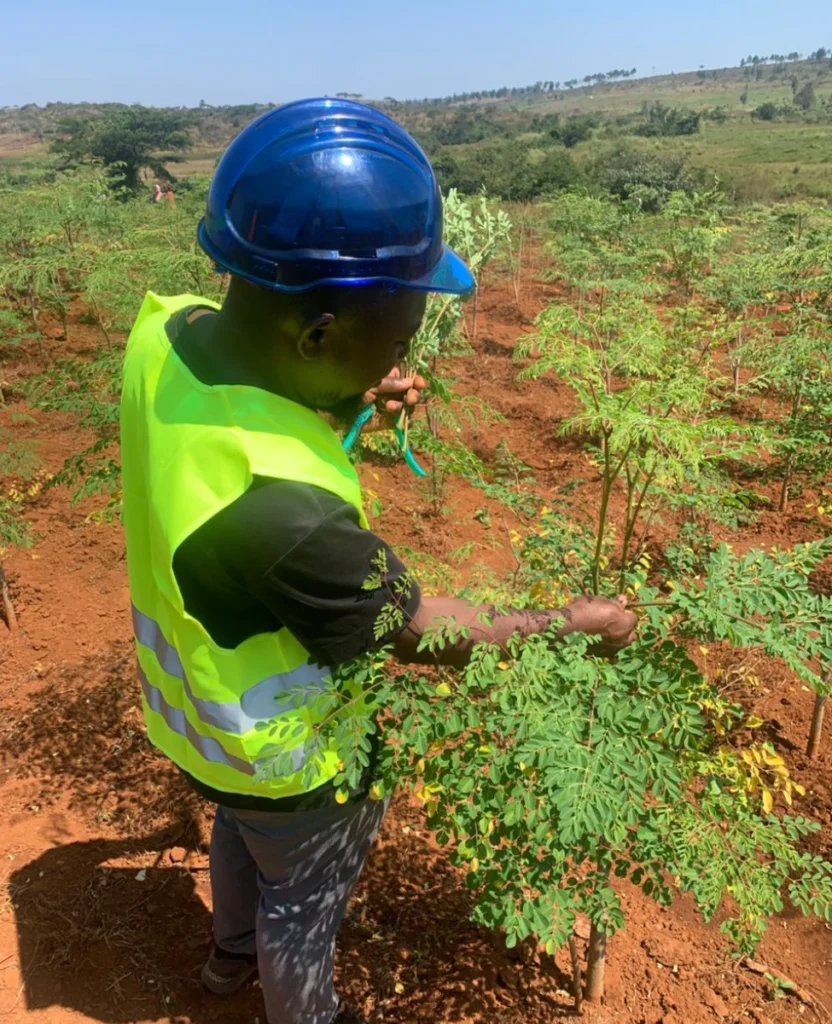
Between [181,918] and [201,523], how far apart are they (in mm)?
1902

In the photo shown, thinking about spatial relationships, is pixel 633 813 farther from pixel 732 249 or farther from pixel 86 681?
pixel 732 249

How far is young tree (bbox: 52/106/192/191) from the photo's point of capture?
36525mm

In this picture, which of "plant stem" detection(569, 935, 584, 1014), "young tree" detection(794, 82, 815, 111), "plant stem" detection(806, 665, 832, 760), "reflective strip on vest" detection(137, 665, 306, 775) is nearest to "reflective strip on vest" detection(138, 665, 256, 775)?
"reflective strip on vest" detection(137, 665, 306, 775)

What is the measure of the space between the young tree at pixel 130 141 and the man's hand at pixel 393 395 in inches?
1354

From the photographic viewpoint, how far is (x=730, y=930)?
164 cm

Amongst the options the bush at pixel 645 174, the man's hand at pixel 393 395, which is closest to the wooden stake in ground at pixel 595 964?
the man's hand at pixel 393 395

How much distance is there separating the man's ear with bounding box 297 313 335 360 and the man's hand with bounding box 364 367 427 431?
1.05 ft

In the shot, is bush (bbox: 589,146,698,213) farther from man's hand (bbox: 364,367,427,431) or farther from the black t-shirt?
the black t-shirt

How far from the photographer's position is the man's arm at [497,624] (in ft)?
4.35

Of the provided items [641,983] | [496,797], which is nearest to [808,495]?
[641,983]

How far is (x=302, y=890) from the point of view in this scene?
5.46ft

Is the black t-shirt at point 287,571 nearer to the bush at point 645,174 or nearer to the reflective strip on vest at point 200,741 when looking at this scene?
the reflective strip on vest at point 200,741

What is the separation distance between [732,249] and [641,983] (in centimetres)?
1500

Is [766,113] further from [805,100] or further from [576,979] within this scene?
[576,979]
